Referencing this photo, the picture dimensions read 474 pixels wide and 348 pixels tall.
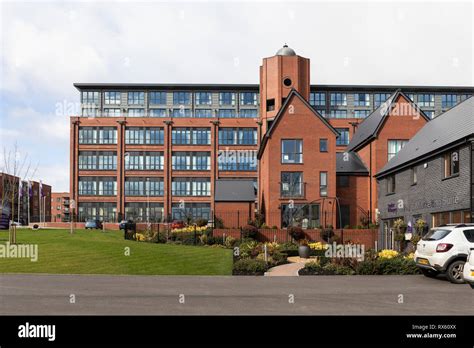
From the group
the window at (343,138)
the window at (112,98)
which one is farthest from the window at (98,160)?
the window at (343,138)

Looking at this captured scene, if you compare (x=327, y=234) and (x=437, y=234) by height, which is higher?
(x=437, y=234)

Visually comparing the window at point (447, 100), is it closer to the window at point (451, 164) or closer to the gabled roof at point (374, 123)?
the gabled roof at point (374, 123)

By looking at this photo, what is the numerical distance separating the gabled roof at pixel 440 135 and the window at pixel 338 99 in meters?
55.1

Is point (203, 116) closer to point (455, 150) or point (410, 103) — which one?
point (410, 103)

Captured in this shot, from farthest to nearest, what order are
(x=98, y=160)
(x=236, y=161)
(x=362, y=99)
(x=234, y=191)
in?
1. (x=362, y=99)
2. (x=236, y=161)
3. (x=98, y=160)
4. (x=234, y=191)

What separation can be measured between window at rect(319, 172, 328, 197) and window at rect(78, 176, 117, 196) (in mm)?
44160

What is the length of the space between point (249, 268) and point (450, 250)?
788cm

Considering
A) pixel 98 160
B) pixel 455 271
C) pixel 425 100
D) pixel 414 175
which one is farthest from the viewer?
pixel 425 100

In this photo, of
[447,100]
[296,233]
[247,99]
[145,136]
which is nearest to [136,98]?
[145,136]

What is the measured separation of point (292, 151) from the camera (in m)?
43.9

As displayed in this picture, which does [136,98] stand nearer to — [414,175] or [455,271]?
[414,175]

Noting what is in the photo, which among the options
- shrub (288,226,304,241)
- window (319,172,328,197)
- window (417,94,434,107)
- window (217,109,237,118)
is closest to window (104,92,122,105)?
window (217,109,237,118)

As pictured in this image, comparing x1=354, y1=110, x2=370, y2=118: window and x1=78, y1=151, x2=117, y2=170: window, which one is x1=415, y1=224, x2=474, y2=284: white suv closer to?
x1=78, y1=151, x2=117, y2=170: window

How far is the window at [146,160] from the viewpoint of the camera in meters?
79.8
